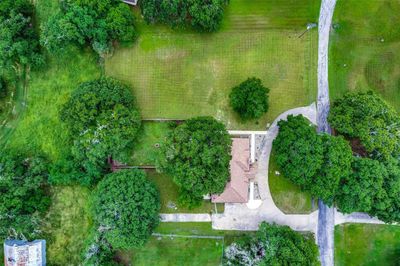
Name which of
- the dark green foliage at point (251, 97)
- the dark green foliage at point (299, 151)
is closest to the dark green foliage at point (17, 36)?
the dark green foliage at point (251, 97)

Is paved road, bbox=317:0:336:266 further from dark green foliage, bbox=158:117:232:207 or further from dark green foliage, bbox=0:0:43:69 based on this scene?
dark green foliage, bbox=0:0:43:69

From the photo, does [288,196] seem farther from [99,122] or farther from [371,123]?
[99,122]

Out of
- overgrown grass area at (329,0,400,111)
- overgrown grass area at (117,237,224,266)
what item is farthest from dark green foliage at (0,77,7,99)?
overgrown grass area at (329,0,400,111)

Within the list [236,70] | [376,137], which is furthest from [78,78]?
[376,137]

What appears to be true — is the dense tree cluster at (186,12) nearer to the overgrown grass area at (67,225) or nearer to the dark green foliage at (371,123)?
the dark green foliage at (371,123)

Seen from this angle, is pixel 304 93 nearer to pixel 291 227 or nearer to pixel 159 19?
pixel 291 227
